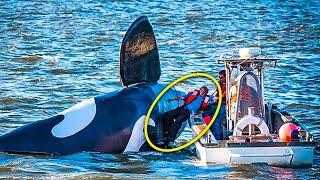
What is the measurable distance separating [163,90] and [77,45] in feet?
52.9

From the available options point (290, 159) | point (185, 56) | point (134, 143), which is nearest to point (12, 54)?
point (185, 56)

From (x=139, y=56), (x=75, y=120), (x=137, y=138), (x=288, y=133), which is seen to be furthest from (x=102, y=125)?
(x=288, y=133)

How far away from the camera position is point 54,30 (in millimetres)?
37156

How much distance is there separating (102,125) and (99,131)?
0.15m

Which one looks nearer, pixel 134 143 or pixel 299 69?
pixel 134 143

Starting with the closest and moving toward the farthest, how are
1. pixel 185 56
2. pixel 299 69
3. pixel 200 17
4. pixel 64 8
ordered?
pixel 299 69 → pixel 185 56 → pixel 200 17 → pixel 64 8

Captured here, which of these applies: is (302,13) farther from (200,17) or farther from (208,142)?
(208,142)

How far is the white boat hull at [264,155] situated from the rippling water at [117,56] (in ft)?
0.40

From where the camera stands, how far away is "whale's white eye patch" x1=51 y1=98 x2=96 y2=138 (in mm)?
15406

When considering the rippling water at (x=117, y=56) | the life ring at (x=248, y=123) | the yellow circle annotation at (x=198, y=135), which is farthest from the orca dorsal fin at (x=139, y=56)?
the life ring at (x=248, y=123)

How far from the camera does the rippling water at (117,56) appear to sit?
585 inches

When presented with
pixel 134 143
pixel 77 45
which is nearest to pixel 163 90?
pixel 134 143

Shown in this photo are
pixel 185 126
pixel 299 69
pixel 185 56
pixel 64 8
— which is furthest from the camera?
pixel 64 8

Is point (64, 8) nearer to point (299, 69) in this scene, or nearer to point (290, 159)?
point (299, 69)
